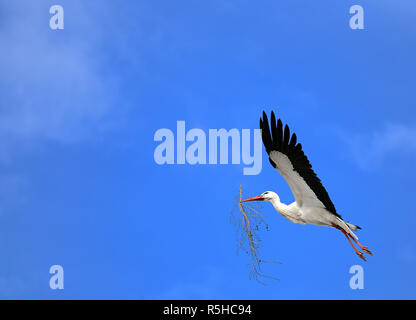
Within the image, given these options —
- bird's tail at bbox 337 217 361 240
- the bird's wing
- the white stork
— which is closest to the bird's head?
the white stork

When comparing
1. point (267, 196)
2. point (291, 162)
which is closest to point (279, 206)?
point (267, 196)

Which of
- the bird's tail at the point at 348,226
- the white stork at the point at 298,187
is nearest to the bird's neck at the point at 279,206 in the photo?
the white stork at the point at 298,187

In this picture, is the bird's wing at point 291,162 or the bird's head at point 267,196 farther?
the bird's head at point 267,196

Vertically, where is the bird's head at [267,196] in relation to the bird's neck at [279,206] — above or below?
above

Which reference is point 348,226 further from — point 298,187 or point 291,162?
point 291,162

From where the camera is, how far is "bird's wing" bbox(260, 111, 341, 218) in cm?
821

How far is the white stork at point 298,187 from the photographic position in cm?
822

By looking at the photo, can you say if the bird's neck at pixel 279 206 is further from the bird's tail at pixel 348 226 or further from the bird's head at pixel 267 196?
the bird's tail at pixel 348 226

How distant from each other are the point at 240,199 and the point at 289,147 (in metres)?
1.07

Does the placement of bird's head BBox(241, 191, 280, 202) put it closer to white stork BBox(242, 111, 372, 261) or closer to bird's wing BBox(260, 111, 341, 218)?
white stork BBox(242, 111, 372, 261)

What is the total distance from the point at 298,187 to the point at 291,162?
441 millimetres
